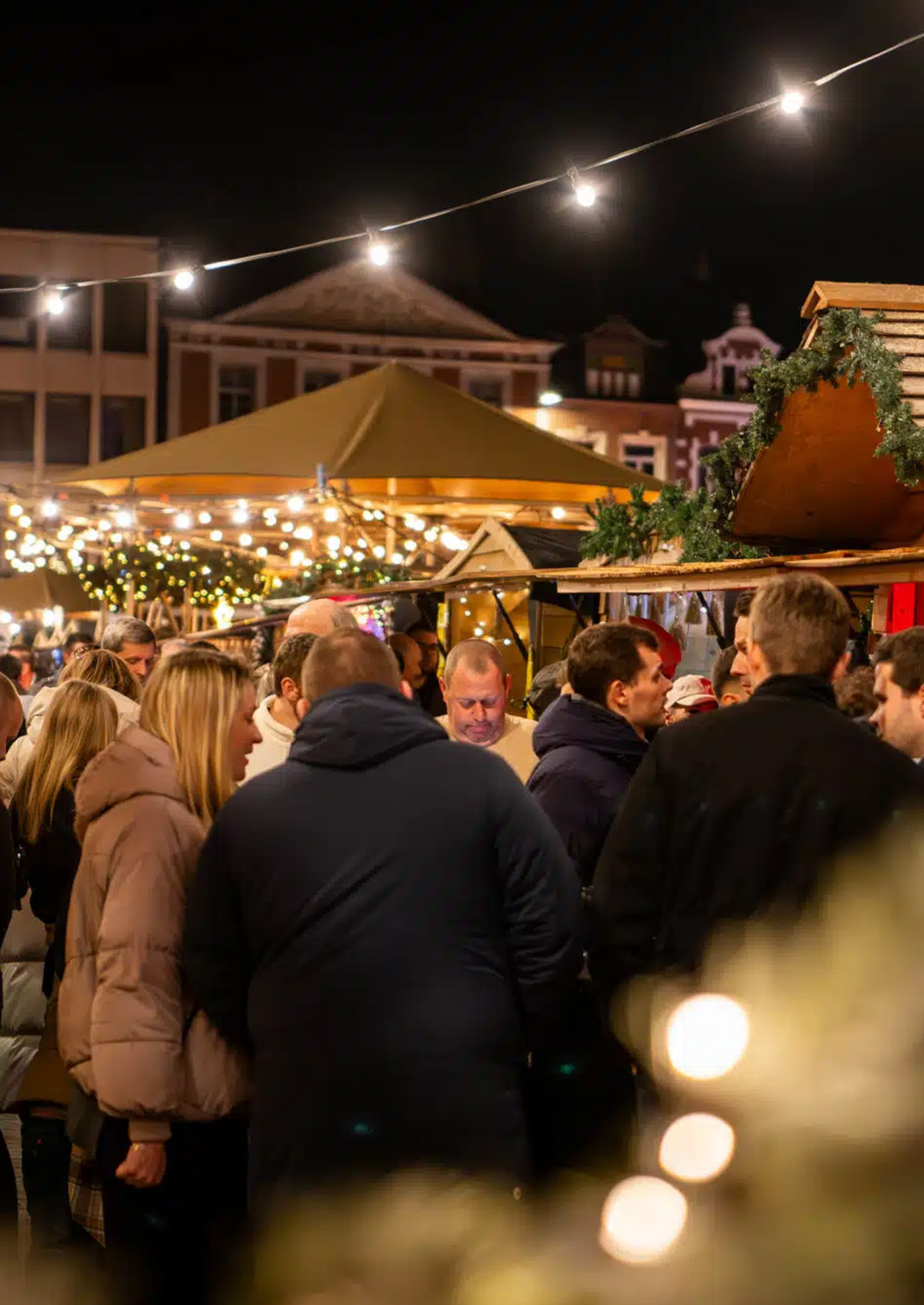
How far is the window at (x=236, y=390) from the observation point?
42344 mm

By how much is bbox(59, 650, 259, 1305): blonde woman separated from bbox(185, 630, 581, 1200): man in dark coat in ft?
0.93

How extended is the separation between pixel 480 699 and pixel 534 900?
2.75 metres

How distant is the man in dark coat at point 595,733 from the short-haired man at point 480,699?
4.67 ft

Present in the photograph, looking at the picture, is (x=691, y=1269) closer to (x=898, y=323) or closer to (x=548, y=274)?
(x=898, y=323)

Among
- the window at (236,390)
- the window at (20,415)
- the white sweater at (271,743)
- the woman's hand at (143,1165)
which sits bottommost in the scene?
the woman's hand at (143,1165)

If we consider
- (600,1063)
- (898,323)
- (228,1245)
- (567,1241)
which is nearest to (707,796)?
(600,1063)

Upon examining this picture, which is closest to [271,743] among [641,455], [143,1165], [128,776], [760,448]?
[128,776]

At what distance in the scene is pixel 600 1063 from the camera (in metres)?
3.69

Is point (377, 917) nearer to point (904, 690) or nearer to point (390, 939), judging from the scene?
point (390, 939)

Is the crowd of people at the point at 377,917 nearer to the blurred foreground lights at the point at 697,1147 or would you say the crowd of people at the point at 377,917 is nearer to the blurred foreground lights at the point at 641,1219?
the blurred foreground lights at the point at 697,1147

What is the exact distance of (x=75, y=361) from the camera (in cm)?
4294

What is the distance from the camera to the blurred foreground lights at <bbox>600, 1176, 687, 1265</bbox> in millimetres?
1022

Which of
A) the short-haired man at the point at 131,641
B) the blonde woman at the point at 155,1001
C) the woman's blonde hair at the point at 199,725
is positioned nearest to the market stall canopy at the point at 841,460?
the short-haired man at the point at 131,641

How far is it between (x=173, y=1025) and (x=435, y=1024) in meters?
0.67
